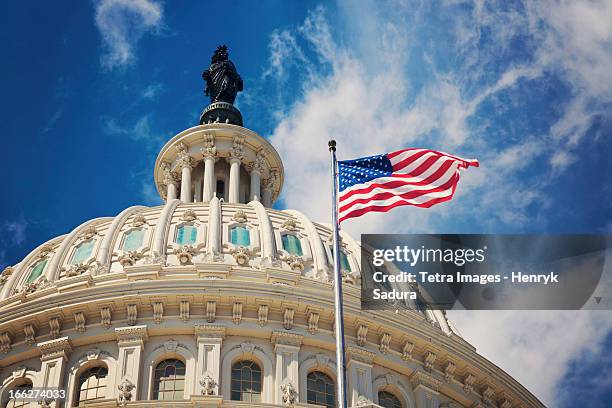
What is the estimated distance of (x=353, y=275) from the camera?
5662 centimetres

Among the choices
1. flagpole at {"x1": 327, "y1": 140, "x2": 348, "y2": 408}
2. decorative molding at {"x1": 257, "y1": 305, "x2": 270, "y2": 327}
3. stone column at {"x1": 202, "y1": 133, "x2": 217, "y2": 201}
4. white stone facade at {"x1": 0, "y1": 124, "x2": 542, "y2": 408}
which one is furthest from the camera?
stone column at {"x1": 202, "y1": 133, "x2": 217, "y2": 201}

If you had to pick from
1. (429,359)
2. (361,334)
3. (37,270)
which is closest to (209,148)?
(37,270)

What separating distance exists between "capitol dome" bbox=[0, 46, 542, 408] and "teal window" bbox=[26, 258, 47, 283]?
0.15 metres

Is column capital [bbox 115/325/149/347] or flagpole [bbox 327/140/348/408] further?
column capital [bbox 115/325/149/347]

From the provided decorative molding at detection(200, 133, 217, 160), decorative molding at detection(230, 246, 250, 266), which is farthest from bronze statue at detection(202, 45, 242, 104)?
decorative molding at detection(230, 246, 250, 266)

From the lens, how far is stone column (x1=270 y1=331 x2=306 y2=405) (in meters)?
49.8

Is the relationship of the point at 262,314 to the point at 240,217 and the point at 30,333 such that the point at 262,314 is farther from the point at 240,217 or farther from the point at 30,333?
the point at 30,333

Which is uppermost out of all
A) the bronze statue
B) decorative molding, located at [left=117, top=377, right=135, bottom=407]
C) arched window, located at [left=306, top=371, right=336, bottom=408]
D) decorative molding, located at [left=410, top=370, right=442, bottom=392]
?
the bronze statue

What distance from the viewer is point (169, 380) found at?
165 feet

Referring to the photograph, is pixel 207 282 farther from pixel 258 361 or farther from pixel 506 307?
pixel 506 307

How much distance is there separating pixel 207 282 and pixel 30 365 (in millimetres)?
8555

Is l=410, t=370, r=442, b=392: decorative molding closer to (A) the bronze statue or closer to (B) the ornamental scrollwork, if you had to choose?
(B) the ornamental scrollwork

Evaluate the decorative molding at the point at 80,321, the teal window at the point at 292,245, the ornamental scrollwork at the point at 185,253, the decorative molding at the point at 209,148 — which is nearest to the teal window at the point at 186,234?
the ornamental scrollwork at the point at 185,253

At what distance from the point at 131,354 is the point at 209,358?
3.32 metres
